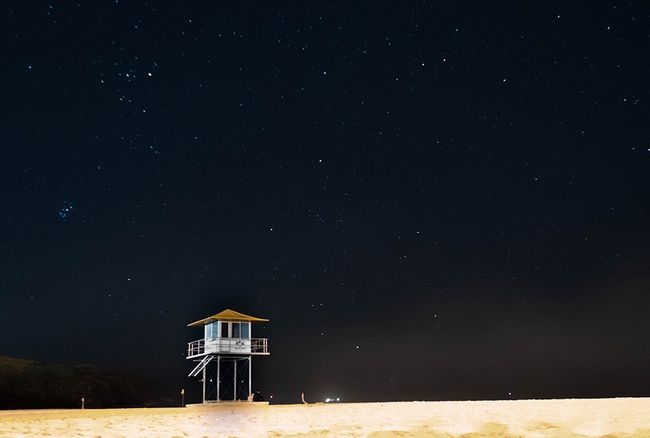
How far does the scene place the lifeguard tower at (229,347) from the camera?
40531 mm

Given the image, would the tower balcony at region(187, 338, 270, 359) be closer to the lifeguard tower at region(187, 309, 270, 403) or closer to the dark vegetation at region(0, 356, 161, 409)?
the lifeguard tower at region(187, 309, 270, 403)

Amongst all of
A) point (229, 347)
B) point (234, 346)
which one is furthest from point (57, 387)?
point (234, 346)

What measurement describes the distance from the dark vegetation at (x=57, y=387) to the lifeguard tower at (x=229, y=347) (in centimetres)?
2518

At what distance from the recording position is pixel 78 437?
1176cm

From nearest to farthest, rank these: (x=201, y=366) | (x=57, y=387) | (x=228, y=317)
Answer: (x=228, y=317) → (x=201, y=366) → (x=57, y=387)

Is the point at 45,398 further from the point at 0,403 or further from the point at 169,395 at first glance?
the point at 169,395

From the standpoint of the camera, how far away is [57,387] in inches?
2522

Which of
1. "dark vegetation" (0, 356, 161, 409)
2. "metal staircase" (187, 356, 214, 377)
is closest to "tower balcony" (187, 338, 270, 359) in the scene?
"metal staircase" (187, 356, 214, 377)

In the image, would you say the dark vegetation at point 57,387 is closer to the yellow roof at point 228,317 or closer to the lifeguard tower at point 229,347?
the lifeguard tower at point 229,347

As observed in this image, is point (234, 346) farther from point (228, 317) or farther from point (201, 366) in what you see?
point (201, 366)

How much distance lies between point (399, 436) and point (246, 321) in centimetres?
3158

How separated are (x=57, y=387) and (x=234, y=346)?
1242 inches

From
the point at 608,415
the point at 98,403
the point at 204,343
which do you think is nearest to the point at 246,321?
the point at 204,343

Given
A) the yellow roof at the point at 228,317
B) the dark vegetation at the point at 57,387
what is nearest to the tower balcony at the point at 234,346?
the yellow roof at the point at 228,317
